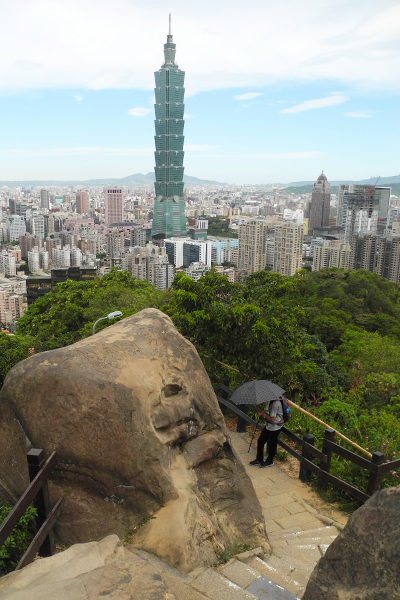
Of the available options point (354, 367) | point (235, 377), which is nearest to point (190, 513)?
point (235, 377)

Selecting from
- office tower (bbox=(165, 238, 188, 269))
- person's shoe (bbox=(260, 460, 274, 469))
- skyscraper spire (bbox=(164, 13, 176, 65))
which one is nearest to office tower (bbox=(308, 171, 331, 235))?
office tower (bbox=(165, 238, 188, 269))

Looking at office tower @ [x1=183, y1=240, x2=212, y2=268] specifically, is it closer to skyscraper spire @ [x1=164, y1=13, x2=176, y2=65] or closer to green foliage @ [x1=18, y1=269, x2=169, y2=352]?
skyscraper spire @ [x1=164, y1=13, x2=176, y2=65]

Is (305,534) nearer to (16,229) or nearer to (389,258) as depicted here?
(389,258)

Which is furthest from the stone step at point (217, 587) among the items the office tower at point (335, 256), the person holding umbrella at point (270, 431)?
the office tower at point (335, 256)

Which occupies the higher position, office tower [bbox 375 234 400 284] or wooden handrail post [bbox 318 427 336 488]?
wooden handrail post [bbox 318 427 336 488]

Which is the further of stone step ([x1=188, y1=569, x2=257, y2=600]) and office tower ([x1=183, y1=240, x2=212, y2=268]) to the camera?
office tower ([x1=183, y1=240, x2=212, y2=268])
